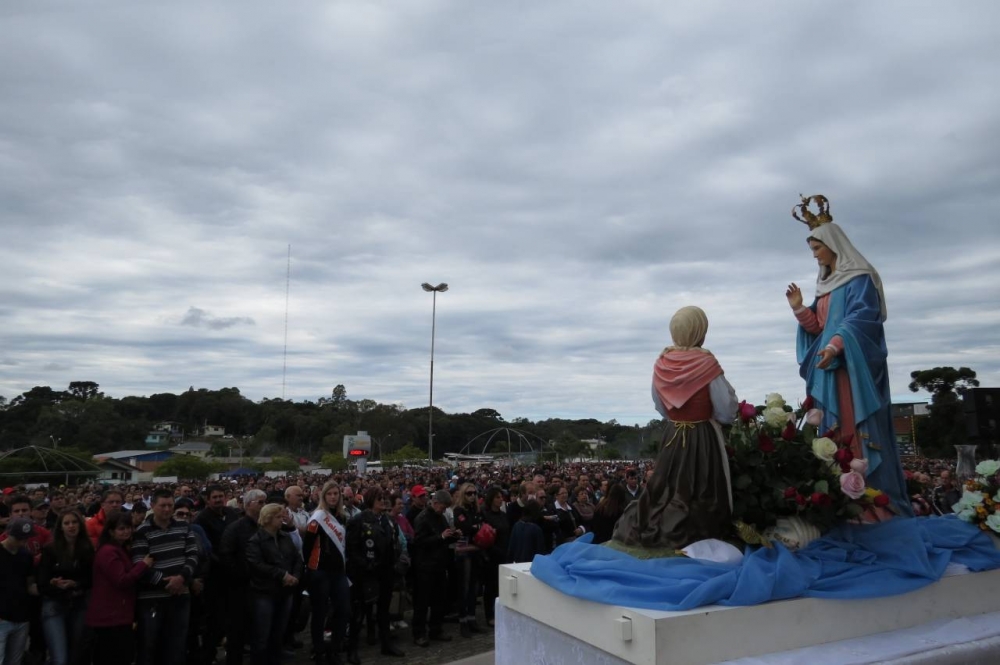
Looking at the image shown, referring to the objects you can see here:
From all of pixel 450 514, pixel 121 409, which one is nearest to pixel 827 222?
pixel 450 514

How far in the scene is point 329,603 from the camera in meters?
7.64

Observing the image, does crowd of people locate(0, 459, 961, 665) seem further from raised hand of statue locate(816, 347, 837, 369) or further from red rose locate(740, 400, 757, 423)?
raised hand of statue locate(816, 347, 837, 369)

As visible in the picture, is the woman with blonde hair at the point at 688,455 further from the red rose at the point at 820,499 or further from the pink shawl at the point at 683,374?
the red rose at the point at 820,499

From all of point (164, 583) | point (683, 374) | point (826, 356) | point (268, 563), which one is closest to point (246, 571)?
point (268, 563)

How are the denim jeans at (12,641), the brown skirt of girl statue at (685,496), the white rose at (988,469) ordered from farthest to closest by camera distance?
the denim jeans at (12,641)
the white rose at (988,469)
the brown skirt of girl statue at (685,496)

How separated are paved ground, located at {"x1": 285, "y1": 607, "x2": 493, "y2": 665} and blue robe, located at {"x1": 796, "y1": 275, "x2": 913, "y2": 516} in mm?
4165

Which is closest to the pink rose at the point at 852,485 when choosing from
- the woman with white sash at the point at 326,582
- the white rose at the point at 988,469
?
the white rose at the point at 988,469

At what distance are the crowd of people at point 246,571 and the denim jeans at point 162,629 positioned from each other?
10 mm

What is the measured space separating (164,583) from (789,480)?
17.4 ft

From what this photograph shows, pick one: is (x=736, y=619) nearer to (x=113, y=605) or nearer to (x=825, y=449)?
(x=825, y=449)

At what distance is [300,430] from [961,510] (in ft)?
314

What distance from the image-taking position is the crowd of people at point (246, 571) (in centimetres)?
617

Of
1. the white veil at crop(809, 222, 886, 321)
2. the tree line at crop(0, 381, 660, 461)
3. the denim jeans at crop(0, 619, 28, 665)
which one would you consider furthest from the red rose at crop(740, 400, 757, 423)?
the tree line at crop(0, 381, 660, 461)

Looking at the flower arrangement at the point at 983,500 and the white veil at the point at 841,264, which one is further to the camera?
the white veil at the point at 841,264
